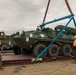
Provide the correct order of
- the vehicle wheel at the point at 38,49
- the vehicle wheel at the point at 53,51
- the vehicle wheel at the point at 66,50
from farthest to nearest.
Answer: the vehicle wheel at the point at 66,50
the vehicle wheel at the point at 53,51
the vehicle wheel at the point at 38,49

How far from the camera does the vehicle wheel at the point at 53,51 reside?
13823mm

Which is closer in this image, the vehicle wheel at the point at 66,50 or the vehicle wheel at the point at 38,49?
the vehicle wheel at the point at 38,49

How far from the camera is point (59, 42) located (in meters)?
14.7

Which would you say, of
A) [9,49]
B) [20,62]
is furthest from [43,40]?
[9,49]

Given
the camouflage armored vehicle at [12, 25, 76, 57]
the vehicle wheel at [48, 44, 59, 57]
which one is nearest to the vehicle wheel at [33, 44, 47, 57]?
the camouflage armored vehicle at [12, 25, 76, 57]

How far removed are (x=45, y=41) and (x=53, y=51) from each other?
2.94 ft

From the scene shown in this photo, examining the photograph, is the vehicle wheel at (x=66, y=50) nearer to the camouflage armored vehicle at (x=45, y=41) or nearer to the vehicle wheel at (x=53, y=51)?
the camouflage armored vehicle at (x=45, y=41)

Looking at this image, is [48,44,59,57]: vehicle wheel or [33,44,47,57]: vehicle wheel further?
[48,44,59,57]: vehicle wheel

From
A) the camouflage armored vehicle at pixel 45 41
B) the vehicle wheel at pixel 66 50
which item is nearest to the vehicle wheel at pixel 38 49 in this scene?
the camouflage armored vehicle at pixel 45 41

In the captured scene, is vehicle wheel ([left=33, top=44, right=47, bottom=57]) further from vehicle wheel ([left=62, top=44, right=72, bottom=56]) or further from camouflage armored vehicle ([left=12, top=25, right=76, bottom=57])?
vehicle wheel ([left=62, top=44, right=72, bottom=56])

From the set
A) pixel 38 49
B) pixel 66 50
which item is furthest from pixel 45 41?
pixel 66 50

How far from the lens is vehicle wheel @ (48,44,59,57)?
1382 centimetres

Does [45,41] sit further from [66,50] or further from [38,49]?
[66,50]

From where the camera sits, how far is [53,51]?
552 inches
